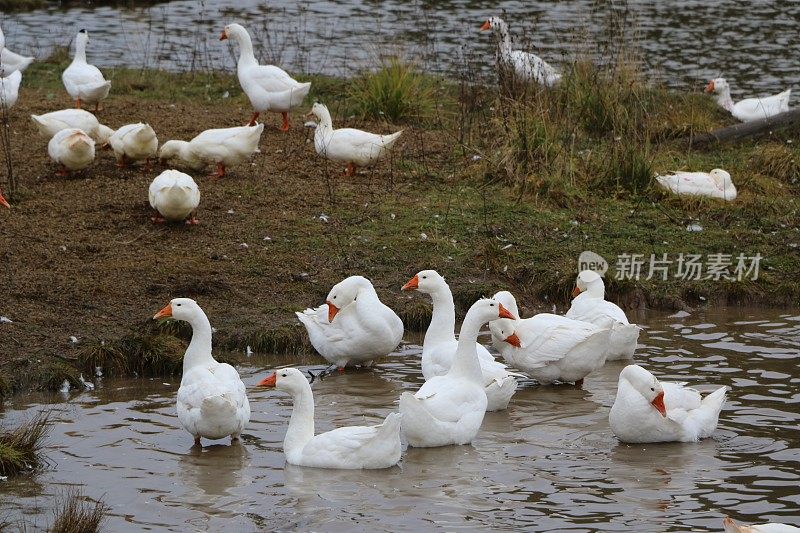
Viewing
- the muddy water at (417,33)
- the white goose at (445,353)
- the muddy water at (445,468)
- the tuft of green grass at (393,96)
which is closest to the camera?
the muddy water at (445,468)

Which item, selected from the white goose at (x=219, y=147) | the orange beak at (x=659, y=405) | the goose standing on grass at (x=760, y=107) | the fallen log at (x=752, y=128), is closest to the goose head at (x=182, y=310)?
the orange beak at (x=659, y=405)

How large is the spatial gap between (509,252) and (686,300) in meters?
1.76

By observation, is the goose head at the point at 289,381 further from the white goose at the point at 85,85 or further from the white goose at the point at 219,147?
the white goose at the point at 85,85

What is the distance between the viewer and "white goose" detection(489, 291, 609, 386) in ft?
32.3

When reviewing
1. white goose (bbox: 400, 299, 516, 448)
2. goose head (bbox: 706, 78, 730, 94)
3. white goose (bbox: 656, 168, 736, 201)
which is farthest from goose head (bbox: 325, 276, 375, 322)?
goose head (bbox: 706, 78, 730, 94)

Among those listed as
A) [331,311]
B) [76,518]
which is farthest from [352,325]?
[76,518]

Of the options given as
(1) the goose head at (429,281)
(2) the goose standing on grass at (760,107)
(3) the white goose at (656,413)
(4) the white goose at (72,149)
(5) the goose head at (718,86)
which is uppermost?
(5) the goose head at (718,86)

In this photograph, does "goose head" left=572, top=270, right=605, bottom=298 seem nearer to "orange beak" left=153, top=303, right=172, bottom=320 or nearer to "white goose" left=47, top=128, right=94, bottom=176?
"orange beak" left=153, top=303, right=172, bottom=320

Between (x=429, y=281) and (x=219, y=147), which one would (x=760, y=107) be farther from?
(x=429, y=281)

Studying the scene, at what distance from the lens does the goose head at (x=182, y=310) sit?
9289 mm

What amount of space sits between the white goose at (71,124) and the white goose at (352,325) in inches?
204

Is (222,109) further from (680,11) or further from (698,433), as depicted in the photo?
(680,11)

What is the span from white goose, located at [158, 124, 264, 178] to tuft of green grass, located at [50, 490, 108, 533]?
7.08 metres

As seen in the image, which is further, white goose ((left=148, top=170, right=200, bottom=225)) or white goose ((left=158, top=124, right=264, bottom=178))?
white goose ((left=158, top=124, right=264, bottom=178))
